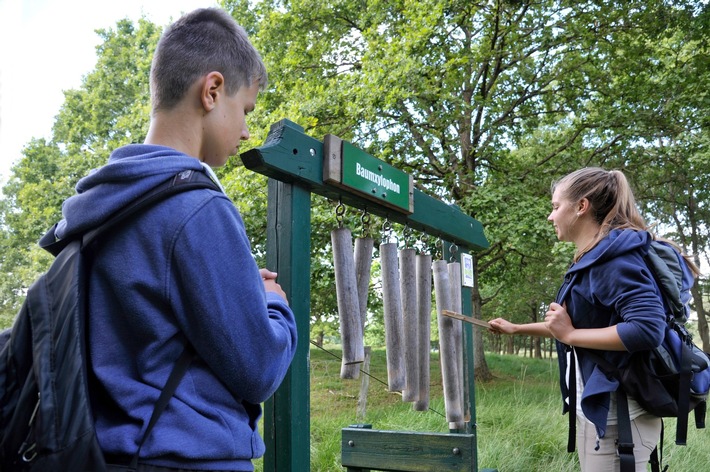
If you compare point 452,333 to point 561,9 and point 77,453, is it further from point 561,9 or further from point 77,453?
point 561,9

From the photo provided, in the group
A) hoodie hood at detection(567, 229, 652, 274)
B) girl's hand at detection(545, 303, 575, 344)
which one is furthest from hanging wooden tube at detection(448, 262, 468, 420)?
hoodie hood at detection(567, 229, 652, 274)

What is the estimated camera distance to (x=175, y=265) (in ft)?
3.60

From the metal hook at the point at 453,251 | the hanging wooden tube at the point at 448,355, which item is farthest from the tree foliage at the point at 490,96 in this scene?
the hanging wooden tube at the point at 448,355

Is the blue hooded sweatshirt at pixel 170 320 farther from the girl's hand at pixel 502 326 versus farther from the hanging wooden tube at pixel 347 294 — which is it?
the girl's hand at pixel 502 326

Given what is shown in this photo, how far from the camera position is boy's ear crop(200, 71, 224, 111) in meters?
1.29

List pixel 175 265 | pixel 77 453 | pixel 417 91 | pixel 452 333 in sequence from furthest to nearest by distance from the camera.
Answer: pixel 417 91 < pixel 452 333 < pixel 175 265 < pixel 77 453

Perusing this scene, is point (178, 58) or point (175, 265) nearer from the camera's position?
point (175, 265)

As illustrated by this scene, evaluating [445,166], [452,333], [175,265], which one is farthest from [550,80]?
[175,265]

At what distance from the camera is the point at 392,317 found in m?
2.77

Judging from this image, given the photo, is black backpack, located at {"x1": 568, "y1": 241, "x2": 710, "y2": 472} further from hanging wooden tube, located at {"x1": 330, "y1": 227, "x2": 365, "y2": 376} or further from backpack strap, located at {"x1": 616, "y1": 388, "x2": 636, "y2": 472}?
hanging wooden tube, located at {"x1": 330, "y1": 227, "x2": 365, "y2": 376}

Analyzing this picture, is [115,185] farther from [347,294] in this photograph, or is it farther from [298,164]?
[347,294]

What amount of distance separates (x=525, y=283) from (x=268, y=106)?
792 centimetres

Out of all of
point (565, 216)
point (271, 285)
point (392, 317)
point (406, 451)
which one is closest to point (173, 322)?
point (271, 285)

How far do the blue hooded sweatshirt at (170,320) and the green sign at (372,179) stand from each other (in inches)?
56.6
